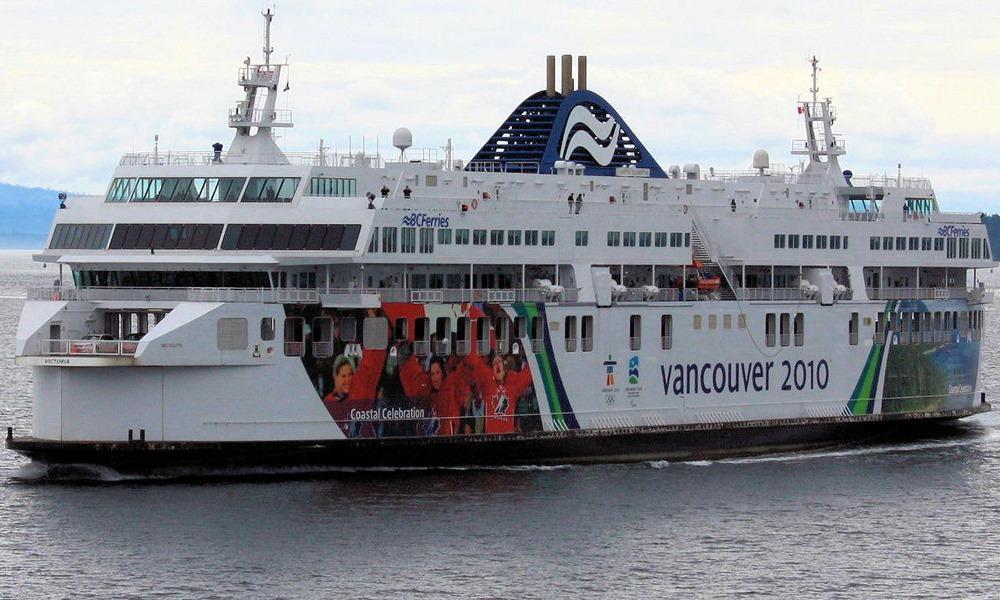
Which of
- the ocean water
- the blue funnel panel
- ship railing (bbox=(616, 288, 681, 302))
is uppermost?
the blue funnel panel

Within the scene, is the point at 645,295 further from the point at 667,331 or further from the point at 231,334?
the point at 231,334

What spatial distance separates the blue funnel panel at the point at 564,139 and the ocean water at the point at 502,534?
36.9 ft

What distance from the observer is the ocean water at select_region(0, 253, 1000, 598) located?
3875 cm

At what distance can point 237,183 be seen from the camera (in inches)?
1951

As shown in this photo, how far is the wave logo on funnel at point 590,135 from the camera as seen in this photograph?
5969 centimetres

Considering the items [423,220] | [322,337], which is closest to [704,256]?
[423,220]

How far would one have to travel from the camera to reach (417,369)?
49219 mm

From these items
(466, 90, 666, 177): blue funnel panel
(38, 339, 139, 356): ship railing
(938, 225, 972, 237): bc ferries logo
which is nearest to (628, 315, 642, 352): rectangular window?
(466, 90, 666, 177): blue funnel panel

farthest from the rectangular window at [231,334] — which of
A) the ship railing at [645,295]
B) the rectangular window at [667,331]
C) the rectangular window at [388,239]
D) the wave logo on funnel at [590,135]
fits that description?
the wave logo on funnel at [590,135]

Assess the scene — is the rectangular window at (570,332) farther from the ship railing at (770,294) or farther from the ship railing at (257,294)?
the ship railing at (770,294)

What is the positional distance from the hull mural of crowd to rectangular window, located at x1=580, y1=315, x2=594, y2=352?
7.02 ft

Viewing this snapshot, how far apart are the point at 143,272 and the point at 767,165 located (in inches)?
888

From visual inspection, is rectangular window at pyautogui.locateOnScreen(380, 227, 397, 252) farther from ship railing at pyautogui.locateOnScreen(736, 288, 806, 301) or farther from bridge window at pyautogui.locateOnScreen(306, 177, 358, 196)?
ship railing at pyautogui.locateOnScreen(736, 288, 806, 301)

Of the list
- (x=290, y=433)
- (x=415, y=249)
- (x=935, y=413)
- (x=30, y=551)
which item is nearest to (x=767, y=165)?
(x=935, y=413)
